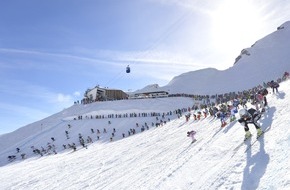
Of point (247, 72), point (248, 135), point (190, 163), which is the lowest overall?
point (190, 163)

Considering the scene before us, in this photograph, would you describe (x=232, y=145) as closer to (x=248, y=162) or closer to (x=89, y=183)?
(x=248, y=162)

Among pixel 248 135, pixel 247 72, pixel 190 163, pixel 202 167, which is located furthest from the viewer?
pixel 247 72

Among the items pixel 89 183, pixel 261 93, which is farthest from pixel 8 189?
pixel 261 93

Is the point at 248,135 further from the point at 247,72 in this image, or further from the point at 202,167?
the point at 247,72

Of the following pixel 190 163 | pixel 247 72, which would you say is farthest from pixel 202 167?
pixel 247 72

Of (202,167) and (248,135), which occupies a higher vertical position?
(248,135)

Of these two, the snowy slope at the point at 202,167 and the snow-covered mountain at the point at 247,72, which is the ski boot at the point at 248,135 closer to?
the snowy slope at the point at 202,167

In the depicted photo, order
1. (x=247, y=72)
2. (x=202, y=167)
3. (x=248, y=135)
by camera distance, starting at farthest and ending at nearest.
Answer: (x=247, y=72) < (x=248, y=135) < (x=202, y=167)

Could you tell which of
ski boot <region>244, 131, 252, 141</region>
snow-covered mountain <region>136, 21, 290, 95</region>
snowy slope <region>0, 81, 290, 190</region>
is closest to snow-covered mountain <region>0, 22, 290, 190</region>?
snowy slope <region>0, 81, 290, 190</region>

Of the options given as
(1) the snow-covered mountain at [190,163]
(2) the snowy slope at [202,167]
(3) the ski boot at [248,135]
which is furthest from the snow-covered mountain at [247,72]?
(3) the ski boot at [248,135]

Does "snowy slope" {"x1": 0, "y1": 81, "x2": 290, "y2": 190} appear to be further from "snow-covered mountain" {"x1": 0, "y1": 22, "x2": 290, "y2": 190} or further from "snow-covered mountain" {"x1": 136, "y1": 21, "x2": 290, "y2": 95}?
"snow-covered mountain" {"x1": 136, "y1": 21, "x2": 290, "y2": 95}

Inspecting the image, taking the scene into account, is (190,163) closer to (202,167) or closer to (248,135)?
(202,167)

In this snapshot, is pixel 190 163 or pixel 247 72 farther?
pixel 247 72

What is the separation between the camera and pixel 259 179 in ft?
32.5
